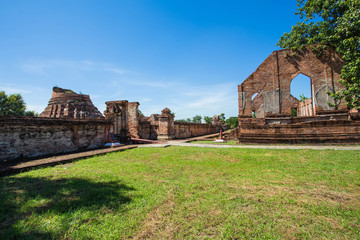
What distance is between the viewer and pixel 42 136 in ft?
18.8

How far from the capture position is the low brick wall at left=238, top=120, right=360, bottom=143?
781 centimetres

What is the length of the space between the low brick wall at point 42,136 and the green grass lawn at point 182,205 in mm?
2106

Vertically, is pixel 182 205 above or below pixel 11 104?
below

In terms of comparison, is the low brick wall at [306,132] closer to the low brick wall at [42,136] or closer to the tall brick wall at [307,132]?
the tall brick wall at [307,132]

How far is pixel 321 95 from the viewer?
14.3 m

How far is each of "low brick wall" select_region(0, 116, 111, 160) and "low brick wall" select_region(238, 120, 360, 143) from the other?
7.84 m

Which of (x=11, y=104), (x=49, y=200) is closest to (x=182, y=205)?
(x=49, y=200)

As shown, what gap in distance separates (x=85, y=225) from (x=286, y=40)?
20.7m

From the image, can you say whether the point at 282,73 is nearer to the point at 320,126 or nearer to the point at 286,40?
the point at 286,40

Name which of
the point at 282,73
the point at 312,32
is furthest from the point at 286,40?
the point at 282,73

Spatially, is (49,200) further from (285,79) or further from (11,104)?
(11,104)

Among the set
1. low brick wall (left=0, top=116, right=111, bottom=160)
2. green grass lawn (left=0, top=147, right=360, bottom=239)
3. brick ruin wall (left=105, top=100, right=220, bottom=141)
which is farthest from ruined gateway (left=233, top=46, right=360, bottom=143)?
low brick wall (left=0, top=116, right=111, bottom=160)

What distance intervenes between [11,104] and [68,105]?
10.6 meters

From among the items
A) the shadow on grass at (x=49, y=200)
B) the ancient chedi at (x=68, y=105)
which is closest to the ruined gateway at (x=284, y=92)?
the shadow on grass at (x=49, y=200)
